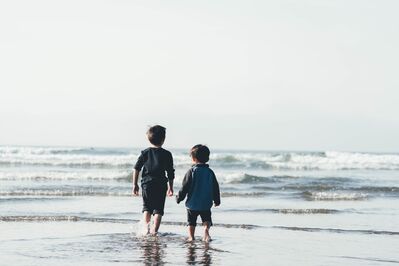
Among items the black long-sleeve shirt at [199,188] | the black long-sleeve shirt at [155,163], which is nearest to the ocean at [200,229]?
the black long-sleeve shirt at [199,188]

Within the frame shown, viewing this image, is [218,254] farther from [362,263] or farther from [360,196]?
[360,196]

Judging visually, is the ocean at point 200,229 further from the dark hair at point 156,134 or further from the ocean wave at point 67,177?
the ocean wave at point 67,177

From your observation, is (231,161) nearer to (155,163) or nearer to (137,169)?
(155,163)

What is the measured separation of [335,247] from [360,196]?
998cm

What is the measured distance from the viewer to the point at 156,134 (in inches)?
379


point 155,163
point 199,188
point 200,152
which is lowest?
point 199,188

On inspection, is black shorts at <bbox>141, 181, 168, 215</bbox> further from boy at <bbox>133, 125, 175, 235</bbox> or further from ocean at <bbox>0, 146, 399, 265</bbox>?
ocean at <bbox>0, 146, 399, 265</bbox>

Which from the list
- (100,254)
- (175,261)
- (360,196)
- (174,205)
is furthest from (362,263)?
(360,196)

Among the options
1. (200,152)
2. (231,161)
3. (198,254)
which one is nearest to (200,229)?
(200,152)

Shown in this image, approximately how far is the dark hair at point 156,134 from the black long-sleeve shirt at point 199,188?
61cm

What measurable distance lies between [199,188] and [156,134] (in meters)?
0.95

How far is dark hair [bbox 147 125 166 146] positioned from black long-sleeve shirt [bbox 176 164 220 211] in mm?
→ 612

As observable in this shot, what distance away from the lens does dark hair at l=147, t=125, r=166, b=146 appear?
9.60 m

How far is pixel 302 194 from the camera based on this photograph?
19953 millimetres
